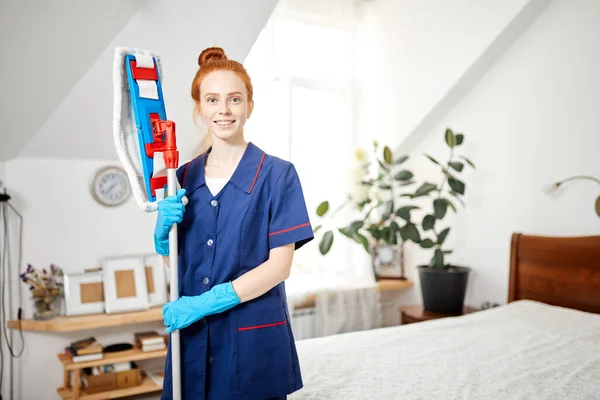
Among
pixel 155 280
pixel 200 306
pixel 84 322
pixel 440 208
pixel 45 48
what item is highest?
pixel 45 48

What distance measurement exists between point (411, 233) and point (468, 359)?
3.78 ft

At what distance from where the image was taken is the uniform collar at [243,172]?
1182mm

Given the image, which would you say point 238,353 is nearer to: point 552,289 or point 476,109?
point 552,289

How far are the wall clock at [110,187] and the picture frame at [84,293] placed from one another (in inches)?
15.5

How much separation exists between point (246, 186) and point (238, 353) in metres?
0.37

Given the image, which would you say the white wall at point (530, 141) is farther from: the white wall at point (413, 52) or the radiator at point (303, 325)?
the radiator at point (303, 325)

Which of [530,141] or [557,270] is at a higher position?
[530,141]

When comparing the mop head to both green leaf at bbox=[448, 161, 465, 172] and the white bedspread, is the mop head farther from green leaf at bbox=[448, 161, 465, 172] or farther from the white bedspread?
green leaf at bbox=[448, 161, 465, 172]

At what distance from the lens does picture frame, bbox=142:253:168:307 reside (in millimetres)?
2721

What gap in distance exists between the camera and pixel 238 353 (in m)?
1.13

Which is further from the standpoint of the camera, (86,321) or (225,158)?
(86,321)

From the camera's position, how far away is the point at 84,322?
239cm

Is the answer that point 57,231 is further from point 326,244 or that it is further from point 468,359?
point 468,359

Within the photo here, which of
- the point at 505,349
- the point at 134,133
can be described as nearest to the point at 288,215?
the point at 134,133
